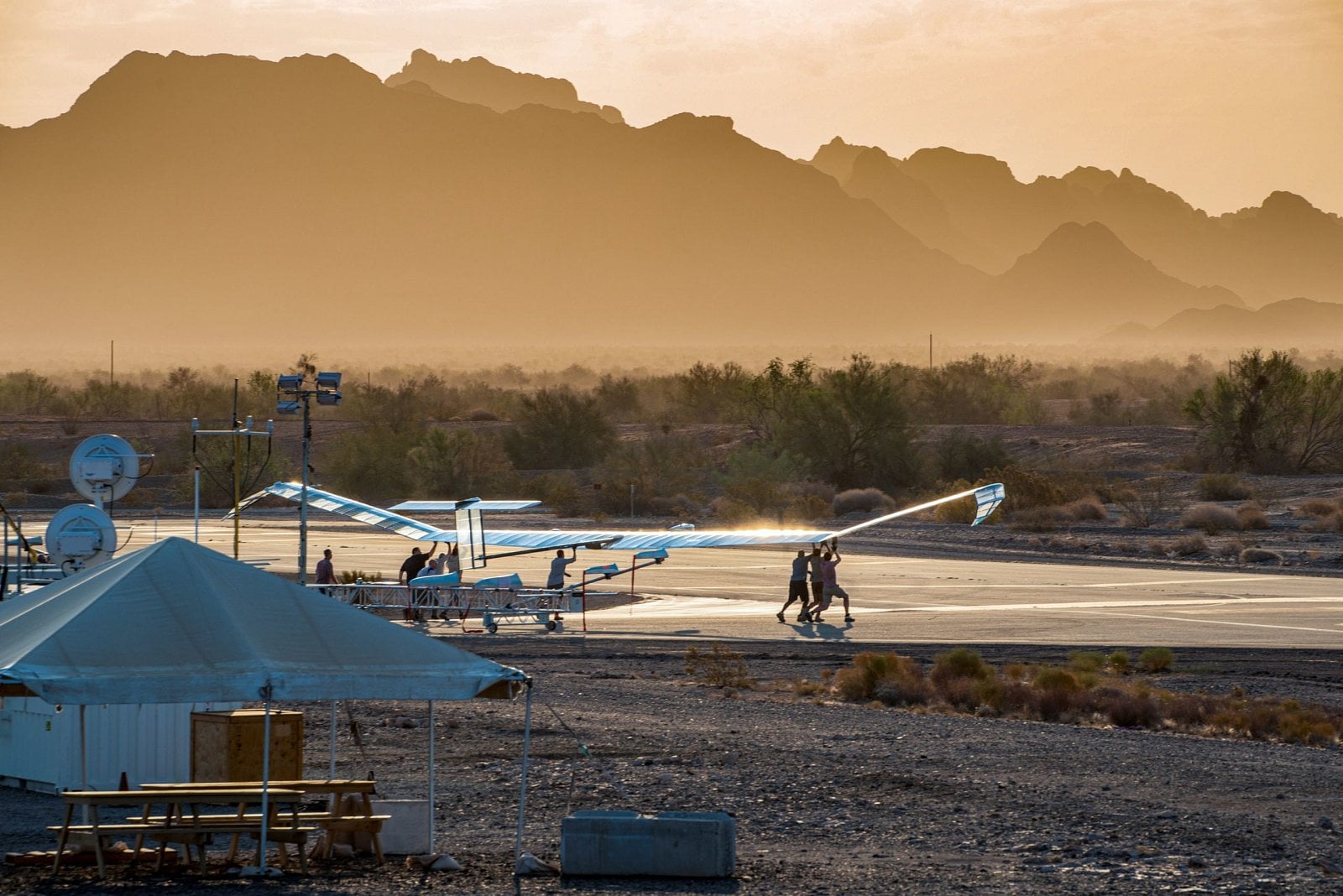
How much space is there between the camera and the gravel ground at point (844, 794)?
44.9ft

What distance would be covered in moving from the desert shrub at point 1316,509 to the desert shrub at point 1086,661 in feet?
104

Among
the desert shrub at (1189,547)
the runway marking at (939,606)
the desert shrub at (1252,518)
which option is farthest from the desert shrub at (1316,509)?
the runway marking at (939,606)

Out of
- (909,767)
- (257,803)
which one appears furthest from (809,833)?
(257,803)

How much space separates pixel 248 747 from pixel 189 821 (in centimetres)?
242

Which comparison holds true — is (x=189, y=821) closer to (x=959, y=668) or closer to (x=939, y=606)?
(x=959, y=668)

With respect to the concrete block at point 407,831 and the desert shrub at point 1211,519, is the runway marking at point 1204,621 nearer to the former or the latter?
the desert shrub at point 1211,519

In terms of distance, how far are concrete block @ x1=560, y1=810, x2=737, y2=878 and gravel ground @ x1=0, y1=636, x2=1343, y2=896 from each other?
0.51 feet

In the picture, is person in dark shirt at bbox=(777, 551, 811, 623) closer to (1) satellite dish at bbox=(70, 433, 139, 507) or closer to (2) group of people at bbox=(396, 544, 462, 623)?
(2) group of people at bbox=(396, 544, 462, 623)

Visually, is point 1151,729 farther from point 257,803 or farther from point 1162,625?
point 257,803

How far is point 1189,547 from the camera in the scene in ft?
162

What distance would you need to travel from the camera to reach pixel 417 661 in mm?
13742

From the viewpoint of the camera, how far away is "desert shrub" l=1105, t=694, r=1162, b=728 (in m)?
22.7

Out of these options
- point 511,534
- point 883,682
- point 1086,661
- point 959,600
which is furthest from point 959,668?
point 511,534

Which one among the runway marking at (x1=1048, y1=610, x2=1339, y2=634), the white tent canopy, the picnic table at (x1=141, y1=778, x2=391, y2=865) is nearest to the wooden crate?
the picnic table at (x1=141, y1=778, x2=391, y2=865)
